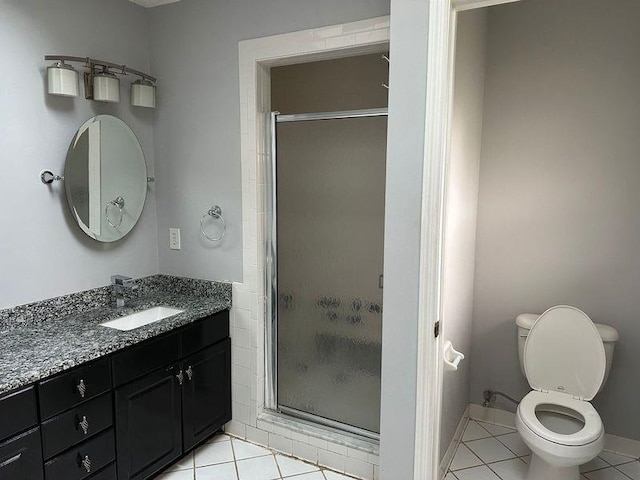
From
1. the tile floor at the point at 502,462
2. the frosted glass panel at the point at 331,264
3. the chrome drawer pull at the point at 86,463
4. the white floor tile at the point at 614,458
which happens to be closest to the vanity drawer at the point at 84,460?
the chrome drawer pull at the point at 86,463

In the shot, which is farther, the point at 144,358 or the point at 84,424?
the point at 144,358

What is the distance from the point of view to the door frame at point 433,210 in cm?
167

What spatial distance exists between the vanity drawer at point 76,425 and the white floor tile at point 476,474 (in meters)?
1.77

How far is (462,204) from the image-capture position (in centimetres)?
247

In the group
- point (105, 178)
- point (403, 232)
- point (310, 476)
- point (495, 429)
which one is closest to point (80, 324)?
point (105, 178)

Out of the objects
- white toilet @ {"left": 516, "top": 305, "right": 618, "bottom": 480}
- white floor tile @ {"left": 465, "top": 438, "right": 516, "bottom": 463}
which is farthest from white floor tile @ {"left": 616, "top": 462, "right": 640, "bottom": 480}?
white floor tile @ {"left": 465, "top": 438, "right": 516, "bottom": 463}

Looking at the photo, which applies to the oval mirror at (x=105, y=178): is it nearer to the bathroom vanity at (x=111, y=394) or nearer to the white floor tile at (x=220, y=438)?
the bathroom vanity at (x=111, y=394)

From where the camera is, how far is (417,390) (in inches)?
71.7

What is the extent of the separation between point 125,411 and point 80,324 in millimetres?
476

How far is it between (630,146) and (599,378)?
48.6 inches

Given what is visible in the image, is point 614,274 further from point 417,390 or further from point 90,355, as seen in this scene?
point 90,355

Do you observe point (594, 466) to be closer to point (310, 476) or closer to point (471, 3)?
point (310, 476)

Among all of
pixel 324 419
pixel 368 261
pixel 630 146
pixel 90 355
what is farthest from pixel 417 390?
pixel 630 146

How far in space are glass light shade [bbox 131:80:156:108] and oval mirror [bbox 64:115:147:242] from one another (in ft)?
0.48
